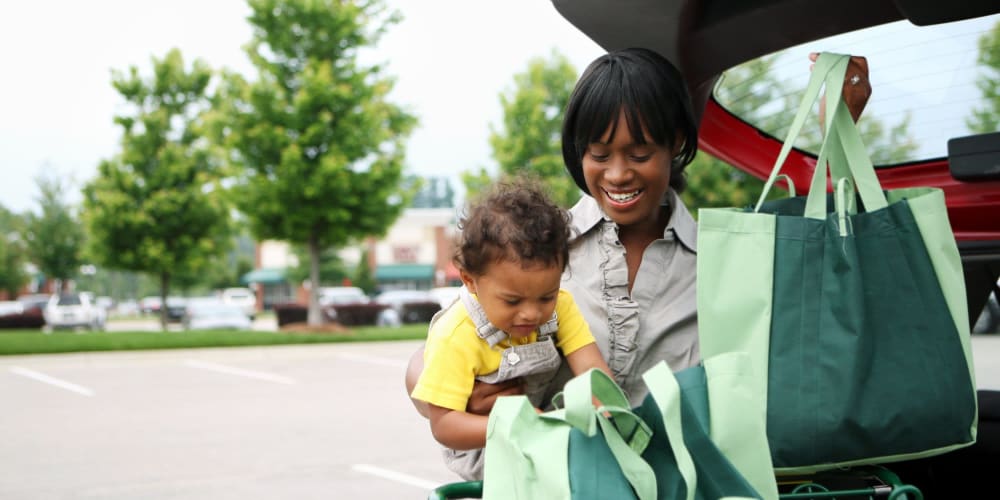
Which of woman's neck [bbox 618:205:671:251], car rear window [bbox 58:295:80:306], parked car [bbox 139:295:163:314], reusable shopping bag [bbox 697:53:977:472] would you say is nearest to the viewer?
reusable shopping bag [bbox 697:53:977:472]

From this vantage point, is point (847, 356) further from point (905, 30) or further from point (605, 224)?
point (905, 30)

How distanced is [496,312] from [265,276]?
189ft

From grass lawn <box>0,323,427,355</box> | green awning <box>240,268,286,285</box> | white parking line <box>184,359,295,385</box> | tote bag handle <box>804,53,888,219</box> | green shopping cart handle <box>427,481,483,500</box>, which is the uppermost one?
green awning <box>240,268,286,285</box>

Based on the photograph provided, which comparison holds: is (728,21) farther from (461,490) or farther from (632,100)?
(461,490)

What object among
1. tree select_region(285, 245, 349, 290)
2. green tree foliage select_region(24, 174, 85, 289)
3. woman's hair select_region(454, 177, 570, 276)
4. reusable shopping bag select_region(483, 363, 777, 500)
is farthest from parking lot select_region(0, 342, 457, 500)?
tree select_region(285, 245, 349, 290)

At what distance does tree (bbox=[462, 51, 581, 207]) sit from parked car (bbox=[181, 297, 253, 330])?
7.86 m

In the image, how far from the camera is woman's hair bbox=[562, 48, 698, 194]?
1.78 meters

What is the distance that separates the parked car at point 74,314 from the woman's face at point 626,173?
32.0 metres

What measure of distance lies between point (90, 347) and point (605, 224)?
52.2 feet

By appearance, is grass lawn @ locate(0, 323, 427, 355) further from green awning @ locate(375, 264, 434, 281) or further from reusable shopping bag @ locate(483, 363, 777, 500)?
green awning @ locate(375, 264, 434, 281)

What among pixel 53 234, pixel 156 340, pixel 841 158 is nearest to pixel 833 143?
pixel 841 158

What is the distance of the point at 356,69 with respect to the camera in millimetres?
20625

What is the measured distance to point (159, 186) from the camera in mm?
24266

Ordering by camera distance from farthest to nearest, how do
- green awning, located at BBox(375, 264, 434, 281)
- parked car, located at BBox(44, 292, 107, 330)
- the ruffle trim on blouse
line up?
1. green awning, located at BBox(375, 264, 434, 281)
2. parked car, located at BBox(44, 292, 107, 330)
3. the ruffle trim on blouse
